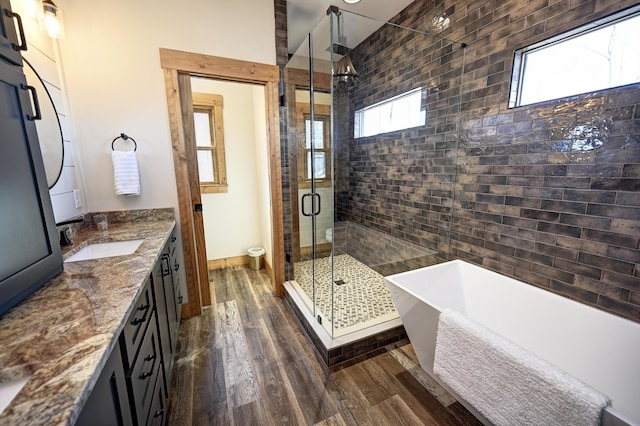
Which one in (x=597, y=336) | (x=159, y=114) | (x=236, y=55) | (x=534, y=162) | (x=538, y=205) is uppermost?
(x=236, y=55)

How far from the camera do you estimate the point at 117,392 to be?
2.59 feet

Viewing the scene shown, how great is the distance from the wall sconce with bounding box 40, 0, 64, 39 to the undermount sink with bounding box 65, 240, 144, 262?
4.65 feet

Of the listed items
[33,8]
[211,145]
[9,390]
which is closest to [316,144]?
[211,145]

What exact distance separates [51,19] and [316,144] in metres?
2.00

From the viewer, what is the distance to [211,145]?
11.2 feet

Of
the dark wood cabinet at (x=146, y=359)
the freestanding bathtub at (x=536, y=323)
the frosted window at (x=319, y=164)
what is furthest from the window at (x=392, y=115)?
the dark wood cabinet at (x=146, y=359)

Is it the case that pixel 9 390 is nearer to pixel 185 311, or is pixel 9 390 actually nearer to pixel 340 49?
pixel 185 311

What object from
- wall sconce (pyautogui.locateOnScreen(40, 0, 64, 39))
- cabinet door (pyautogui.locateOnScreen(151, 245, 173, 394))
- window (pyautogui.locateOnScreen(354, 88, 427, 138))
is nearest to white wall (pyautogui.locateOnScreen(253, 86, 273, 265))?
window (pyautogui.locateOnScreen(354, 88, 427, 138))

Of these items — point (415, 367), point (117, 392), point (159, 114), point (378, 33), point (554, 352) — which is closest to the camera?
point (117, 392)

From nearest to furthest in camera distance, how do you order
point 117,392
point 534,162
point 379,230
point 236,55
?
point 117,392
point 534,162
point 236,55
point 379,230

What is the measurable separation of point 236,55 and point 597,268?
120 inches

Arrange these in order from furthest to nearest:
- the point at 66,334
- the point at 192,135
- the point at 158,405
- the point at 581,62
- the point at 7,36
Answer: the point at 192,135 → the point at 581,62 → the point at 158,405 → the point at 7,36 → the point at 66,334

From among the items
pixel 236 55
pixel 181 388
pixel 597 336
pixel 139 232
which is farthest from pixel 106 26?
pixel 597 336

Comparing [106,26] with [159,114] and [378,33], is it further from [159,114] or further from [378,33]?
[378,33]
